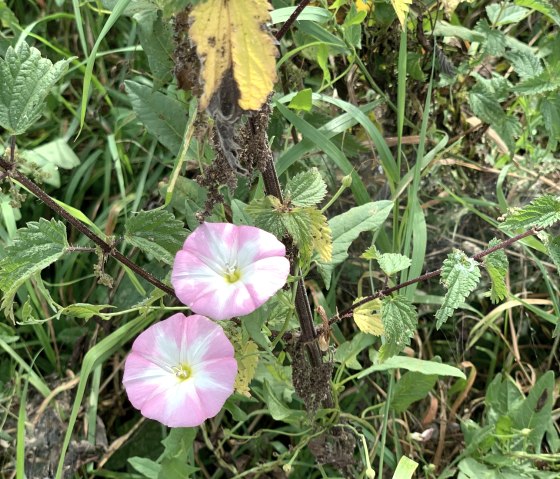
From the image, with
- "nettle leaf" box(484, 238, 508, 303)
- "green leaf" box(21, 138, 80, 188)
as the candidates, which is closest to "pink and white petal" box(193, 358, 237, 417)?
"nettle leaf" box(484, 238, 508, 303)

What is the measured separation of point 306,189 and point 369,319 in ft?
0.65

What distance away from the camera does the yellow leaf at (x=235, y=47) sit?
60 centimetres

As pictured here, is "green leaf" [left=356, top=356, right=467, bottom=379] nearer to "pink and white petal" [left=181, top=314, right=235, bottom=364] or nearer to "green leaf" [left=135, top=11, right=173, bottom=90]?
"pink and white petal" [left=181, top=314, right=235, bottom=364]

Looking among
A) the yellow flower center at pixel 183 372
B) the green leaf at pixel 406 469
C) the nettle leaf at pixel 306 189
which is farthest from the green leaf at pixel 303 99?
the green leaf at pixel 406 469

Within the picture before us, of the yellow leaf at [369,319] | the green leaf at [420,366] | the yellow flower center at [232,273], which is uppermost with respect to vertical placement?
the yellow flower center at [232,273]

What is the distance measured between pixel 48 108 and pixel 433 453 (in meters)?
1.02

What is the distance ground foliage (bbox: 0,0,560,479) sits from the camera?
0.88 metres

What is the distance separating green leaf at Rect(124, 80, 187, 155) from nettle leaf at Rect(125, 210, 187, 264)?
282 millimetres

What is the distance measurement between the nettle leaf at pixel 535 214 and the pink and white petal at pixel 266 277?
0.96 ft

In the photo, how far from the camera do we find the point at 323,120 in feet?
3.95

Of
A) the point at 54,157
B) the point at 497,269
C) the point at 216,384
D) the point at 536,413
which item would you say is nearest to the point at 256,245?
the point at 216,384

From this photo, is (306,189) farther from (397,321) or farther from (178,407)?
(178,407)

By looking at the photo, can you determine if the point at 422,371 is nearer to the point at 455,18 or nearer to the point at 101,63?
the point at 455,18

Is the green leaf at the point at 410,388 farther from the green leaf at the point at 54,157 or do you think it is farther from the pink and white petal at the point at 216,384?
the green leaf at the point at 54,157
